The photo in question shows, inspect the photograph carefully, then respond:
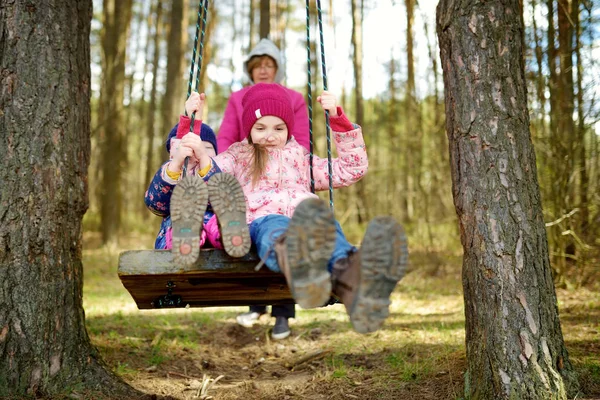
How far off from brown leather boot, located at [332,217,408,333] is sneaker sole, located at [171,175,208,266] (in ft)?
2.28

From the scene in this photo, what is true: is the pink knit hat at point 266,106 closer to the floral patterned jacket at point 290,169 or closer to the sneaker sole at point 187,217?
the floral patterned jacket at point 290,169

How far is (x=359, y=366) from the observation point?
4.02 m

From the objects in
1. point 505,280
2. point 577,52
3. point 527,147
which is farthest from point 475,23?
point 577,52

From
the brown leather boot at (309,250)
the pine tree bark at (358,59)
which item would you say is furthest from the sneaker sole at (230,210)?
the pine tree bark at (358,59)

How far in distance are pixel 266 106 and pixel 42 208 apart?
4.33ft

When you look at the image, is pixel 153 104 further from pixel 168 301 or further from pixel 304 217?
pixel 304 217

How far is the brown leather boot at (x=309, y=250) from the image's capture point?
6.82ft

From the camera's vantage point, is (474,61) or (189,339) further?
(189,339)

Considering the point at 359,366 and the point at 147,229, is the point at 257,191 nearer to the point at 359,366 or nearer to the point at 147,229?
the point at 359,366

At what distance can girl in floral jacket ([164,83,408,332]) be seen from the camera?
2100 mm

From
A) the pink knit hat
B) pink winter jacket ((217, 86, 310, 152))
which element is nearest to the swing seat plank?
the pink knit hat

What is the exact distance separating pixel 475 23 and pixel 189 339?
3321 mm

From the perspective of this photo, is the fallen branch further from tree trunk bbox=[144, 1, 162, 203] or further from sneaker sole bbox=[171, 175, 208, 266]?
tree trunk bbox=[144, 1, 162, 203]

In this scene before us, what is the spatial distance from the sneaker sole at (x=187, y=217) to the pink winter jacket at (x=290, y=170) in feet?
1.95
